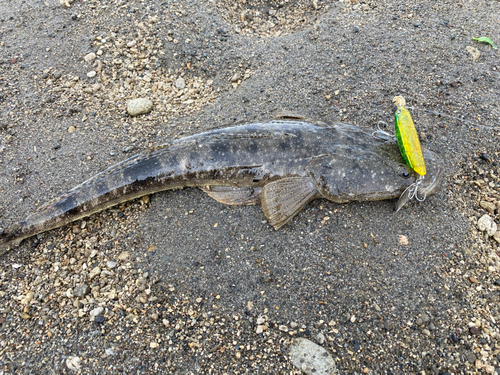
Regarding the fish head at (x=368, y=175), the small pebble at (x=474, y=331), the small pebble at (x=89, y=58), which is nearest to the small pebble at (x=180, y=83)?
the small pebble at (x=89, y=58)

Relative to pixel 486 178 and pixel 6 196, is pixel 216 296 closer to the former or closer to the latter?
pixel 6 196

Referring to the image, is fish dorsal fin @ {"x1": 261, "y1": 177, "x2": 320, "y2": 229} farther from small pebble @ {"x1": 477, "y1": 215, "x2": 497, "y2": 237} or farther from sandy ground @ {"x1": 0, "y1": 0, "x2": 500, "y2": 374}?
small pebble @ {"x1": 477, "y1": 215, "x2": 497, "y2": 237}

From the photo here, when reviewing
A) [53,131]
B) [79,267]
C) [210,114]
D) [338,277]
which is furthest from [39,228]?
[338,277]

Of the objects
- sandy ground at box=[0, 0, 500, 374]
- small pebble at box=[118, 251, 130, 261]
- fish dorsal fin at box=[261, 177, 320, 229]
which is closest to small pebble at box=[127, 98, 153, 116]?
sandy ground at box=[0, 0, 500, 374]

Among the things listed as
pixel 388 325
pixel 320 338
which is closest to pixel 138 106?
pixel 320 338

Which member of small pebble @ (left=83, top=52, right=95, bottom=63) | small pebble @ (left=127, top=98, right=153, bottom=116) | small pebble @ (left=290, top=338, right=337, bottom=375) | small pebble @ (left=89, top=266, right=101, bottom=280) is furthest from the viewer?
small pebble @ (left=83, top=52, right=95, bottom=63)

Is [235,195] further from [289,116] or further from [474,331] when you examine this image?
[474,331]
